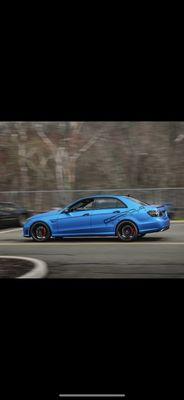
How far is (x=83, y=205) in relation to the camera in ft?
47.4

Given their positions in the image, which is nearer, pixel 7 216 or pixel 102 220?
pixel 102 220

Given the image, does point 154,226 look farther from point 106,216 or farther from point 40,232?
point 40,232

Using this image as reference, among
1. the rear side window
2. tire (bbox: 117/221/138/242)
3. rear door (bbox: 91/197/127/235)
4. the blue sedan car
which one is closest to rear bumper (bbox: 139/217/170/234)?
the blue sedan car

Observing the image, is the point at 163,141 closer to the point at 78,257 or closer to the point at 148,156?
the point at 148,156

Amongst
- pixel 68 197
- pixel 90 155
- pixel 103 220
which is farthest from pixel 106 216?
pixel 90 155

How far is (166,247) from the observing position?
12.9 meters

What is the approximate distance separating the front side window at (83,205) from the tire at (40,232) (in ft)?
2.78

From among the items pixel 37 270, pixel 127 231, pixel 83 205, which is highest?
pixel 83 205

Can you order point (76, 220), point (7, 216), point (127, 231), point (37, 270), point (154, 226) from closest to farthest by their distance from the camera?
1. point (37, 270)
2. point (154, 226)
3. point (127, 231)
4. point (76, 220)
5. point (7, 216)

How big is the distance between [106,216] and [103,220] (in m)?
0.14

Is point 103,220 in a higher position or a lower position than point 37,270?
higher
